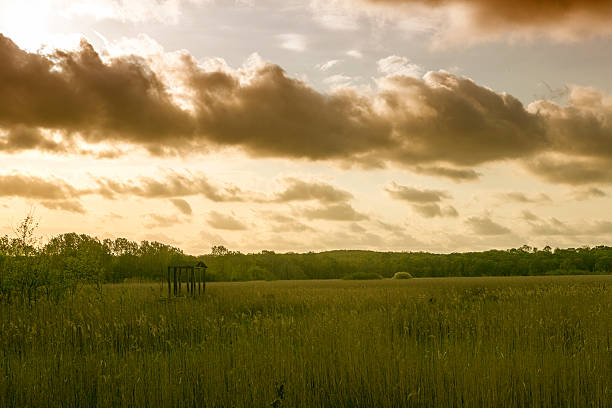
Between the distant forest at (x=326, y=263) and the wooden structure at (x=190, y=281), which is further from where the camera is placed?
the distant forest at (x=326, y=263)

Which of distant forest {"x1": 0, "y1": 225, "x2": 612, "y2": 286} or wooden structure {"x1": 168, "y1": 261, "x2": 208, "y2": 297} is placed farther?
distant forest {"x1": 0, "y1": 225, "x2": 612, "y2": 286}

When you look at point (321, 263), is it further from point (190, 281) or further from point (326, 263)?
point (190, 281)

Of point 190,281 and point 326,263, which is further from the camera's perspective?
point 326,263

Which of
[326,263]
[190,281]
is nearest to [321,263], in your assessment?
[326,263]

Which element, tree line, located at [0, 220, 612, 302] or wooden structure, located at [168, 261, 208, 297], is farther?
tree line, located at [0, 220, 612, 302]

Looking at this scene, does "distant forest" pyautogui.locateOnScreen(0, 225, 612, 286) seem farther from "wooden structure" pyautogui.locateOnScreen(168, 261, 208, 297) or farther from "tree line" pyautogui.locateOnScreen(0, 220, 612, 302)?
"wooden structure" pyautogui.locateOnScreen(168, 261, 208, 297)

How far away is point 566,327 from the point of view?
11.2 m

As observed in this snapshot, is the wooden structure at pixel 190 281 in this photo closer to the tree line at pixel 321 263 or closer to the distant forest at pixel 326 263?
the tree line at pixel 321 263

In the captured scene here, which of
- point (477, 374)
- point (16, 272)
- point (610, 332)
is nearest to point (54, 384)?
point (477, 374)

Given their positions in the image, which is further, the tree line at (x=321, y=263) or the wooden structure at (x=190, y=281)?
the tree line at (x=321, y=263)

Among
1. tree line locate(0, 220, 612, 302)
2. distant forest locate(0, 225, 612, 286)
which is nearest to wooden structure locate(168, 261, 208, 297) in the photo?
tree line locate(0, 220, 612, 302)

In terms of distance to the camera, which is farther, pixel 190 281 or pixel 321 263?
pixel 321 263

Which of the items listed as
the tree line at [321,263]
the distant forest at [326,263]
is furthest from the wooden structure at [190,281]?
the distant forest at [326,263]

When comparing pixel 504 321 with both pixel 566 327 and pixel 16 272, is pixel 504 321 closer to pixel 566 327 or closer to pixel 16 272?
pixel 566 327
